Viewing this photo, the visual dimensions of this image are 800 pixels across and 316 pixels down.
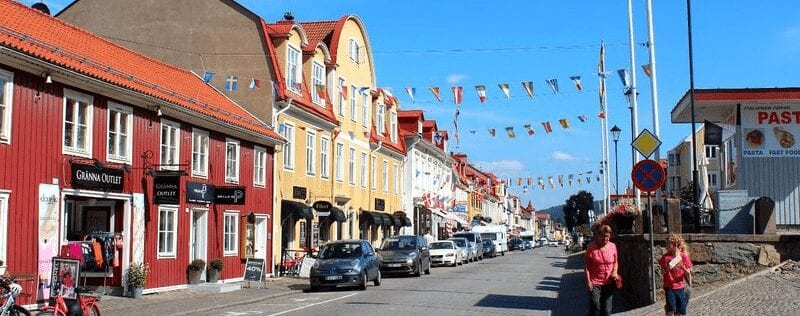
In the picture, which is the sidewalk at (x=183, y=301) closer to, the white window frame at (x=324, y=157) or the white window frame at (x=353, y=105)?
the white window frame at (x=324, y=157)

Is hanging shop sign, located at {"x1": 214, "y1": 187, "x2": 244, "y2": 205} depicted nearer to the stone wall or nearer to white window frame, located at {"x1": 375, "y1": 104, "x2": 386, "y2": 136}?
the stone wall

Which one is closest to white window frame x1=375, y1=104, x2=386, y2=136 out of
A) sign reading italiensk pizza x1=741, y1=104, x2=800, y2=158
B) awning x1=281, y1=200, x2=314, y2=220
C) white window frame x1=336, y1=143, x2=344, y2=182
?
white window frame x1=336, y1=143, x2=344, y2=182

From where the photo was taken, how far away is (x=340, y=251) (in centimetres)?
2661

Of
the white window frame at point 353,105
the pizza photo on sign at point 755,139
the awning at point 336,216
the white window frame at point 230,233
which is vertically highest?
the white window frame at point 353,105

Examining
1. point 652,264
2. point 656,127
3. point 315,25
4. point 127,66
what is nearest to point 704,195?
point 656,127

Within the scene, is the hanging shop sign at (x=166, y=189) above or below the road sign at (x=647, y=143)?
below

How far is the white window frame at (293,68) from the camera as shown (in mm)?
32312

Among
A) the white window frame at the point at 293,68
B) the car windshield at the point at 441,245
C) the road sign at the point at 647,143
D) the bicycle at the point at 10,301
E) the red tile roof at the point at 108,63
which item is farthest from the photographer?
the car windshield at the point at 441,245

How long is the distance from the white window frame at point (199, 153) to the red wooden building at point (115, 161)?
38 millimetres

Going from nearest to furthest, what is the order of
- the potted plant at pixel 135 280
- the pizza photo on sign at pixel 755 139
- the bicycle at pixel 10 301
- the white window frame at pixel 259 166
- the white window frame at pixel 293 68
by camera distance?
the bicycle at pixel 10 301 < the pizza photo on sign at pixel 755 139 < the potted plant at pixel 135 280 < the white window frame at pixel 259 166 < the white window frame at pixel 293 68

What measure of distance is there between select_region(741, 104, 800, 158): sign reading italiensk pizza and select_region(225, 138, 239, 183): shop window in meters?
15.1

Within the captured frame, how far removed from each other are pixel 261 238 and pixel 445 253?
14937 millimetres

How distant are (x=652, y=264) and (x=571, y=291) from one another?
31.7ft

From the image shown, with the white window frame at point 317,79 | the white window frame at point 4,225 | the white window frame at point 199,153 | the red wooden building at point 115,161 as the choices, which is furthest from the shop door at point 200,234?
the white window frame at point 317,79
